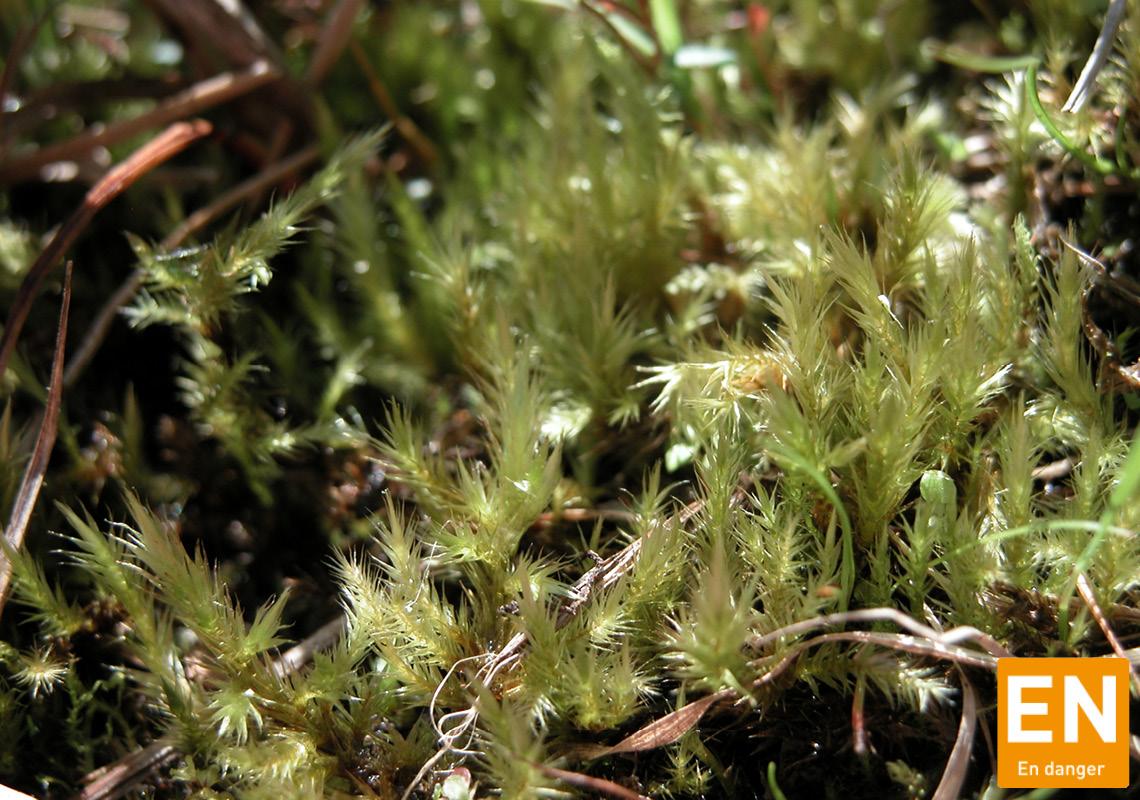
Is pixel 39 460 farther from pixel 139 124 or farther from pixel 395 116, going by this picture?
pixel 395 116

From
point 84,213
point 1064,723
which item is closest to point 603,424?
point 1064,723

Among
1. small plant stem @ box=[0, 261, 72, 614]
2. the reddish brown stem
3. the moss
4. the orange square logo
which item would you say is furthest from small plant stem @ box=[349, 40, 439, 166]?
the orange square logo

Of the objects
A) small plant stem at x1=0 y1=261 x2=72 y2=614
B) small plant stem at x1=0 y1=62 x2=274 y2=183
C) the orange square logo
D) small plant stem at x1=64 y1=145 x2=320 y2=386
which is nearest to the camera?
the orange square logo

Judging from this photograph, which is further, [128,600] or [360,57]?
[360,57]

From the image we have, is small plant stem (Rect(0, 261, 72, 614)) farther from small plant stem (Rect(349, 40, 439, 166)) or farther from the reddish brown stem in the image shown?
small plant stem (Rect(349, 40, 439, 166))

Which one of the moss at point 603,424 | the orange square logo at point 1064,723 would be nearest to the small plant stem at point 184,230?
the moss at point 603,424

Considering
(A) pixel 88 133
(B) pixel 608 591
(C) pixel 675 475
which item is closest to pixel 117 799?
(B) pixel 608 591

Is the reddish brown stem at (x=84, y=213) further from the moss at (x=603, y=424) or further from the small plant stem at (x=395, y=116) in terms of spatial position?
the small plant stem at (x=395, y=116)

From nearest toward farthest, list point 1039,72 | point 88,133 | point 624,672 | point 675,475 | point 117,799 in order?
1. point 624,672
2. point 117,799
3. point 675,475
4. point 1039,72
5. point 88,133

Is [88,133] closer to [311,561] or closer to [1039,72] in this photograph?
[311,561]
